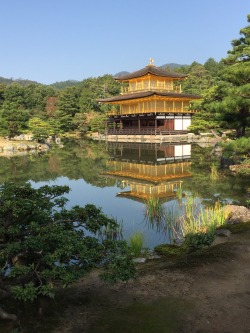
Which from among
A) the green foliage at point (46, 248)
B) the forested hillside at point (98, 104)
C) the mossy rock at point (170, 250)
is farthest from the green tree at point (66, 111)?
the green foliage at point (46, 248)

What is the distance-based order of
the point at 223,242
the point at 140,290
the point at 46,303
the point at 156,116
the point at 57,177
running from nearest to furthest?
the point at 46,303, the point at 140,290, the point at 223,242, the point at 57,177, the point at 156,116

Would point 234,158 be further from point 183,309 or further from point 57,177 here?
point 183,309

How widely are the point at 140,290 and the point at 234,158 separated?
16336 millimetres

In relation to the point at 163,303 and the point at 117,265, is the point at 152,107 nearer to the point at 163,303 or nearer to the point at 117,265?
the point at 163,303

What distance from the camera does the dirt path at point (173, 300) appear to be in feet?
14.1

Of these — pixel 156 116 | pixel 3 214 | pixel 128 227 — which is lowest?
pixel 128 227

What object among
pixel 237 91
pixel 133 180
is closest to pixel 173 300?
pixel 237 91

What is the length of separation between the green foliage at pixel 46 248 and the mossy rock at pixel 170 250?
A: 2.82 meters

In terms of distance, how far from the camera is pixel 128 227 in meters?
9.78

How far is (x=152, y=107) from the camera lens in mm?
40250

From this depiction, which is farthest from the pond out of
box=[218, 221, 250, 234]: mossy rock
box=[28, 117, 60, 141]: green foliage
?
box=[28, 117, 60, 141]: green foliage

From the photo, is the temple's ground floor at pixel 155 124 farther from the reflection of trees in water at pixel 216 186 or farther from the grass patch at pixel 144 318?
the grass patch at pixel 144 318

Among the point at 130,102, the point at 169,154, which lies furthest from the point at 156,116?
the point at 169,154

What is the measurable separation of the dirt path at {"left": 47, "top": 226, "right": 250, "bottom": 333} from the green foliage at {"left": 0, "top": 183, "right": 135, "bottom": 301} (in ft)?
1.99
